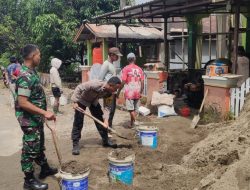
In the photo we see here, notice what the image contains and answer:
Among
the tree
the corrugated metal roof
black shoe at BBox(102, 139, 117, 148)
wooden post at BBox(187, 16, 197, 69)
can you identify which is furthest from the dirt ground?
the tree

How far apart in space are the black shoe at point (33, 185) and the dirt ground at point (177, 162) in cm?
21

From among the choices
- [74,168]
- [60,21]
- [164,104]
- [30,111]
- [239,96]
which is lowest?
[74,168]

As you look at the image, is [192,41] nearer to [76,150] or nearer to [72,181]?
[76,150]

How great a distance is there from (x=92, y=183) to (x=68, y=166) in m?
0.62

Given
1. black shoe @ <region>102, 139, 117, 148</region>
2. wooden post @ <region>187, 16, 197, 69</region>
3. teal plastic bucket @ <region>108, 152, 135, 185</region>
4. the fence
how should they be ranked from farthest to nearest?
wooden post @ <region>187, 16, 197, 69</region> → the fence → black shoe @ <region>102, 139, 117, 148</region> → teal plastic bucket @ <region>108, 152, 135, 185</region>

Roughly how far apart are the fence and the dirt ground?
68 cm

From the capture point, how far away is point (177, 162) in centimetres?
580

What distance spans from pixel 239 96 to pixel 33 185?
5008mm

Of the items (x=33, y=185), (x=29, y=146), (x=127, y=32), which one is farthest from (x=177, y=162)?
(x=127, y=32)

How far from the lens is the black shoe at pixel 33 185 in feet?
15.5

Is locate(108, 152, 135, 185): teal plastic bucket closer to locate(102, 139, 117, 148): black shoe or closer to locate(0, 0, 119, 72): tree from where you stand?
locate(102, 139, 117, 148): black shoe

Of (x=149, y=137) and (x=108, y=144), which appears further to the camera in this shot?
(x=108, y=144)

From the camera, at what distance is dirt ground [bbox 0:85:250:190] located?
4.33m

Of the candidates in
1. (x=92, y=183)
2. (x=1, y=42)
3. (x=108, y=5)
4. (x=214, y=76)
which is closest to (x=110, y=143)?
(x=92, y=183)
